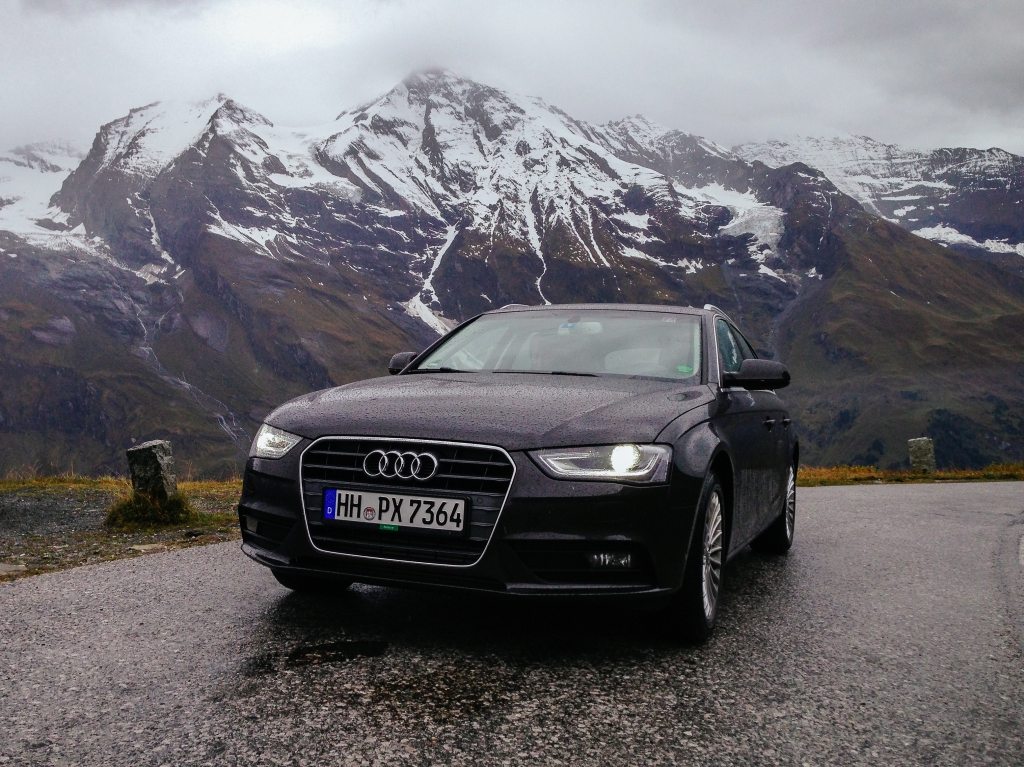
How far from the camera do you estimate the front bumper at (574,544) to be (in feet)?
11.6

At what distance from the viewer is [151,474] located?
8141 mm

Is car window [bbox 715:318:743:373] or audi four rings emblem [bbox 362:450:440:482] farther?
car window [bbox 715:318:743:373]

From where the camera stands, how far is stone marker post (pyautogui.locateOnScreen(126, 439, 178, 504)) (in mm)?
8148

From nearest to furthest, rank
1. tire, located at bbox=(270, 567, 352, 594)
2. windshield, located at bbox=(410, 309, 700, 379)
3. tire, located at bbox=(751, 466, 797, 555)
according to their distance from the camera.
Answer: tire, located at bbox=(270, 567, 352, 594)
windshield, located at bbox=(410, 309, 700, 379)
tire, located at bbox=(751, 466, 797, 555)

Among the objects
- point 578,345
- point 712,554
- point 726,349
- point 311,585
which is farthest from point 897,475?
point 311,585

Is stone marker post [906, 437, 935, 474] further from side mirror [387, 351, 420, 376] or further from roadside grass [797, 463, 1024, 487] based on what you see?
side mirror [387, 351, 420, 376]

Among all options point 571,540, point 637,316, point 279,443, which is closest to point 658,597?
point 571,540

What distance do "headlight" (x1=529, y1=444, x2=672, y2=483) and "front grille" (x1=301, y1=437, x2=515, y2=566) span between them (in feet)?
0.55

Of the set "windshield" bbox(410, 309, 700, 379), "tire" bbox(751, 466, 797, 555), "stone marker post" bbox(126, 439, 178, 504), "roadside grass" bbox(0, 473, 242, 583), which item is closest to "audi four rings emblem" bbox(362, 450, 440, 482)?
"windshield" bbox(410, 309, 700, 379)

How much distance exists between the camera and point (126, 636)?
13.4 ft

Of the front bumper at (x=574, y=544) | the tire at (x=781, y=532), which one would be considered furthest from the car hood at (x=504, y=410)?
the tire at (x=781, y=532)

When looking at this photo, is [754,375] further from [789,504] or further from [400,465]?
[789,504]

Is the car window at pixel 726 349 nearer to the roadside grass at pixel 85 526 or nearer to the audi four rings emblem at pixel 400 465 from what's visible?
the audi four rings emblem at pixel 400 465

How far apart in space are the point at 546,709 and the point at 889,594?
9.92 ft
